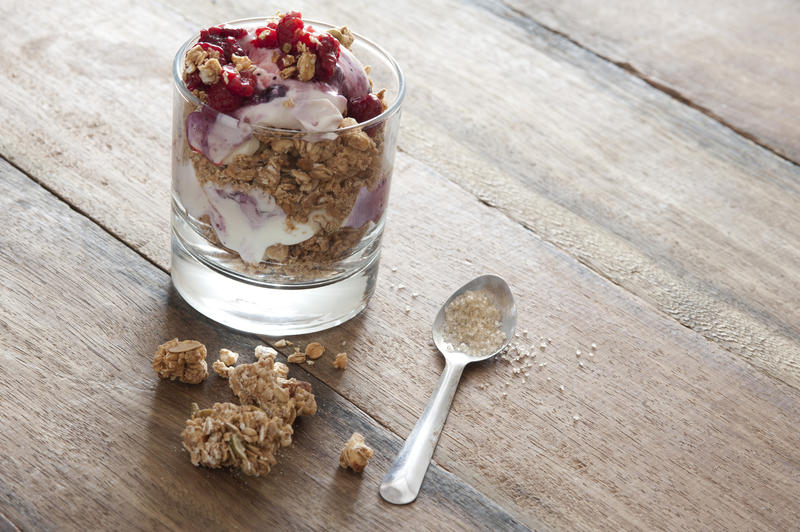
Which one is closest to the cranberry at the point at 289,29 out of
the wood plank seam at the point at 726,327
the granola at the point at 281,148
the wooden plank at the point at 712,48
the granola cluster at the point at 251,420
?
the granola at the point at 281,148

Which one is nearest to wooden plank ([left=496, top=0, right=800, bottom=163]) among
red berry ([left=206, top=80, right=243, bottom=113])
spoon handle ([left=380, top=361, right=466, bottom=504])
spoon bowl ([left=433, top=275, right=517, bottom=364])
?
spoon bowl ([left=433, top=275, right=517, bottom=364])

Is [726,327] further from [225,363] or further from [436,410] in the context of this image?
[225,363]

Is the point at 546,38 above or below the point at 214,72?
below

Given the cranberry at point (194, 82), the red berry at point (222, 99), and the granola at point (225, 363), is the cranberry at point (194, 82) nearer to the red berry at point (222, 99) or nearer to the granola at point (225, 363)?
the red berry at point (222, 99)

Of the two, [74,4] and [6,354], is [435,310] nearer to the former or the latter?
[6,354]

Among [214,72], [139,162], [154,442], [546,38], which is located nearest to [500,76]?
[546,38]

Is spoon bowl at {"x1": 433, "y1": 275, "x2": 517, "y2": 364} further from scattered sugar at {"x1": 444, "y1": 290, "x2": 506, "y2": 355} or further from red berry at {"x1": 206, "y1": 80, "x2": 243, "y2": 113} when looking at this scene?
red berry at {"x1": 206, "y1": 80, "x2": 243, "y2": 113}

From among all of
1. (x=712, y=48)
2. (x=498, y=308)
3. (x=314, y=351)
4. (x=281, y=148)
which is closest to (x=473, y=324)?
(x=498, y=308)

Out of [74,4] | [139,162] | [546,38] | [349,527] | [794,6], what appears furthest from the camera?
[794,6]
